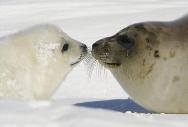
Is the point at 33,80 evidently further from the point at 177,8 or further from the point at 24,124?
the point at 177,8

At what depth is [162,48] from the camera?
14.1 ft

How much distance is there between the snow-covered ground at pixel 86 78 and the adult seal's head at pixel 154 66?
183 mm

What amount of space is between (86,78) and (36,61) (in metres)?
1.94

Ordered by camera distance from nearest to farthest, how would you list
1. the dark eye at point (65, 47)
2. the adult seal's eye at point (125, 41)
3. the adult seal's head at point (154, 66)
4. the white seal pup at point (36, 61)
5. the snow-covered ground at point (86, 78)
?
the snow-covered ground at point (86, 78), the adult seal's head at point (154, 66), the adult seal's eye at point (125, 41), the white seal pup at point (36, 61), the dark eye at point (65, 47)

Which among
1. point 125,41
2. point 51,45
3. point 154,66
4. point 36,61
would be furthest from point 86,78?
point 154,66

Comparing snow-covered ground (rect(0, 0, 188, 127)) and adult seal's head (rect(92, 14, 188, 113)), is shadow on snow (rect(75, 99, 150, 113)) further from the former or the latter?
adult seal's head (rect(92, 14, 188, 113))

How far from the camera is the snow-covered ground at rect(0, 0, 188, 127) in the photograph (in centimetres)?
279

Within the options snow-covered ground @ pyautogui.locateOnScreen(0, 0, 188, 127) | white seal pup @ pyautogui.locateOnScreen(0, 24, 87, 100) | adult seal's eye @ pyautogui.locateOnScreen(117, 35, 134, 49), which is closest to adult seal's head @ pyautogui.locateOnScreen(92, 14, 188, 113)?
adult seal's eye @ pyautogui.locateOnScreen(117, 35, 134, 49)

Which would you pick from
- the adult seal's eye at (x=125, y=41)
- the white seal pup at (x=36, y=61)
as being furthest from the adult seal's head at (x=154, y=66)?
the white seal pup at (x=36, y=61)

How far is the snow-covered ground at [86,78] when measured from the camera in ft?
9.16

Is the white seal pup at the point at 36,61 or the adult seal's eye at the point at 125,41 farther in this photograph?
the white seal pup at the point at 36,61

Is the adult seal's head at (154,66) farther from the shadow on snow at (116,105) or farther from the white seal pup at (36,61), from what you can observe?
the white seal pup at (36,61)

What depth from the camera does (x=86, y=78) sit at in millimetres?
6688

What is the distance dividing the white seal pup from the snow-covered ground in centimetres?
26
